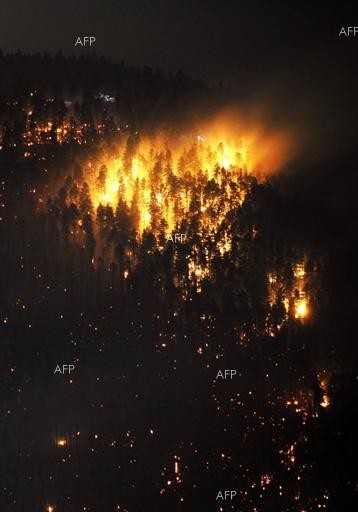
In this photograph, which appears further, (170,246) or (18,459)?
(170,246)

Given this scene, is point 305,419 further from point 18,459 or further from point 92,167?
point 92,167

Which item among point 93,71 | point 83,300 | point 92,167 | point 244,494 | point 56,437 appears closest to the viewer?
point 244,494

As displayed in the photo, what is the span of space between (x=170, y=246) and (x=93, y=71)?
53.5 m

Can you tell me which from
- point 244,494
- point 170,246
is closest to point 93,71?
point 170,246

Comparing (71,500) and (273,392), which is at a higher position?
(273,392)

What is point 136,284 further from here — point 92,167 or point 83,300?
point 92,167

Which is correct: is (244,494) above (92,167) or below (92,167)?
below

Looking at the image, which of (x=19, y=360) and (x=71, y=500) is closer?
(x=71, y=500)

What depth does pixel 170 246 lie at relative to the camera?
85.1 meters

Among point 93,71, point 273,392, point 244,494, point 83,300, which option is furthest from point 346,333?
point 93,71

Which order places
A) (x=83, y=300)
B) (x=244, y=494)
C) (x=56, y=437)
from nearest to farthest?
(x=244, y=494) < (x=56, y=437) < (x=83, y=300)

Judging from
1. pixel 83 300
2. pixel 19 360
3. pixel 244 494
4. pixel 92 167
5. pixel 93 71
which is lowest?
pixel 244 494

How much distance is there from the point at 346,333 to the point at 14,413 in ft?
133

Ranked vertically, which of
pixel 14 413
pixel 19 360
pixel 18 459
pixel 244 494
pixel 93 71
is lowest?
pixel 244 494
